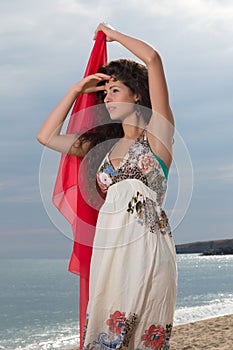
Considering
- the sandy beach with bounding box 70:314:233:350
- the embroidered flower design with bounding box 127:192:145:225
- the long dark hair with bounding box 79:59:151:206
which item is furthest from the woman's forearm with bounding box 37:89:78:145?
the sandy beach with bounding box 70:314:233:350

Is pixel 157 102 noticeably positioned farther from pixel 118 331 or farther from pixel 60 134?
pixel 118 331

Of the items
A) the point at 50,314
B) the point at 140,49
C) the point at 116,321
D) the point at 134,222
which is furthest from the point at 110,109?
the point at 50,314

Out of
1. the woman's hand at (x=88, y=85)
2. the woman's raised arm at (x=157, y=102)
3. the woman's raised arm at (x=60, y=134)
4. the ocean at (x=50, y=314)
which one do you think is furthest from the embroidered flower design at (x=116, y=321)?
the ocean at (x=50, y=314)

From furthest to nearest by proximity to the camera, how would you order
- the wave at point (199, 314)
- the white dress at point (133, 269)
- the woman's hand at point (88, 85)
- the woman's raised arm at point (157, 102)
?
the wave at point (199, 314), the woman's hand at point (88, 85), the woman's raised arm at point (157, 102), the white dress at point (133, 269)

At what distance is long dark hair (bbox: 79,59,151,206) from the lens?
3.34m

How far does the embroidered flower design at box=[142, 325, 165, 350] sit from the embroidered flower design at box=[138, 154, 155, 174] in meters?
0.69

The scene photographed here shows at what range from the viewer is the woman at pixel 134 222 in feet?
10.3

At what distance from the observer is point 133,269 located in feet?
10.3

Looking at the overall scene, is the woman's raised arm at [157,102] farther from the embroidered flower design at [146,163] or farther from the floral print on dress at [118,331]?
the floral print on dress at [118,331]

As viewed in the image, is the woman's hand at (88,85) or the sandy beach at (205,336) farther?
the sandy beach at (205,336)

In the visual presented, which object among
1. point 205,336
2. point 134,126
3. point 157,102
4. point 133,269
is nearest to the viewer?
point 133,269

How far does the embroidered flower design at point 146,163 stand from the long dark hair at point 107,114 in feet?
0.64

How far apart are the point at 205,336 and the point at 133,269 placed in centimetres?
538

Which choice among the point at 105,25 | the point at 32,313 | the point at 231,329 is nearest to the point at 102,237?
the point at 105,25
